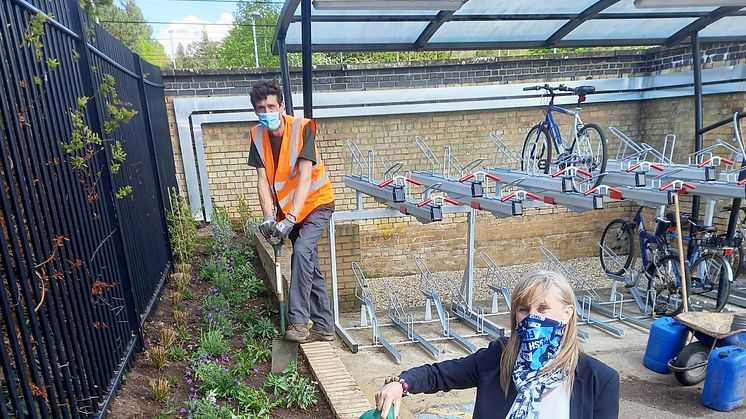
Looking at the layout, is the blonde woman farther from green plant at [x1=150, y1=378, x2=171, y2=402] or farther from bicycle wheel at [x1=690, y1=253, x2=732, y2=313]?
bicycle wheel at [x1=690, y1=253, x2=732, y2=313]

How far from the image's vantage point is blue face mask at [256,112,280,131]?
334 centimetres

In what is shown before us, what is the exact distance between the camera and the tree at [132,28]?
22938mm

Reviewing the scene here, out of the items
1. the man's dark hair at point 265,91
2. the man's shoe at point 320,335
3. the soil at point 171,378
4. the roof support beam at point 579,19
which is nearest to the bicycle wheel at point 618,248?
the roof support beam at point 579,19

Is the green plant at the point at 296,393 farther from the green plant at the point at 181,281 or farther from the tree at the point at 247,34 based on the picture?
the tree at the point at 247,34

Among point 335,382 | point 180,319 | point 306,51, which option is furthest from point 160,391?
point 306,51

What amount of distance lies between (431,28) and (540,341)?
15.6 feet

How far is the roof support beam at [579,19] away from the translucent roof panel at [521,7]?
0.21ft

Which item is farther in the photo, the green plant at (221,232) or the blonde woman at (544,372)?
the green plant at (221,232)

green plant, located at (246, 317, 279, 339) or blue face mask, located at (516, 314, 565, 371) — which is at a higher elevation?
blue face mask, located at (516, 314, 565, 371)

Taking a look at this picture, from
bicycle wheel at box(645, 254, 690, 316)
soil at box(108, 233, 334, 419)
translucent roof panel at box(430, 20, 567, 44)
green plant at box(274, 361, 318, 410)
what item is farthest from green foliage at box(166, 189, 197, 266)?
bicycle wheel at box(645, 254, 690, 316)

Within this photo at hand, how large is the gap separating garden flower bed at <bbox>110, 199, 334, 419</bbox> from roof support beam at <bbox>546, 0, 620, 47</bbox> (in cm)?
492

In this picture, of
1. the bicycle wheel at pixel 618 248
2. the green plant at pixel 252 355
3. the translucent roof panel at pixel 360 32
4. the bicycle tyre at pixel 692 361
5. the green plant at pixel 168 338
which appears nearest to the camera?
the green plant at pixel 252 355

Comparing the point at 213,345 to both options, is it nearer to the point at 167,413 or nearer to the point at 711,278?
the point at 167,413

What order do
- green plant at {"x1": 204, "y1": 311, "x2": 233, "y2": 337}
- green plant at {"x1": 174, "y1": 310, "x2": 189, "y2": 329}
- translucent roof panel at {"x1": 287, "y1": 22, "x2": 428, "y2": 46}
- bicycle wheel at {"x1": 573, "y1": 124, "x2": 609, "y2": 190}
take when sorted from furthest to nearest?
1. translucent roof panel at {"x1": 287, "y1": 22, "x2": 428, "y2": 46}
2. bicycle wheel at {"x1": 573, "y1": 124, "x2": 609, "y2": 190}
3. green plant at {"x1": 174, "y1": 310, "x2": 189, "y2": 329}
4. green plant at {"x1": 204, "y1": 311, "x2": 233, "y2": 337}
